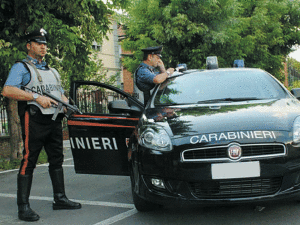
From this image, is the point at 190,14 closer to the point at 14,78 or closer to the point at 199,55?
the point at 199,55

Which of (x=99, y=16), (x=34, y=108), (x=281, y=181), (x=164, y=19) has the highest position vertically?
(x=164, y=19)

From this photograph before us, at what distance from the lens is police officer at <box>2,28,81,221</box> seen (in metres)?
4.06

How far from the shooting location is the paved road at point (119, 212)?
3654 mm

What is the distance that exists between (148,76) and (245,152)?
2.38 metres

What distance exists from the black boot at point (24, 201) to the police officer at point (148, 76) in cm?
192

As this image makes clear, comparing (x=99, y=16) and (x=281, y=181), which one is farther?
(x=99, y=16)

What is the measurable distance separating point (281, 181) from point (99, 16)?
21.7 feet

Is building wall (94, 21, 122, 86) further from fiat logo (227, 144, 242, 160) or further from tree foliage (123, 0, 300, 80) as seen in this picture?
fiat logo (227, 144, 242, 160)

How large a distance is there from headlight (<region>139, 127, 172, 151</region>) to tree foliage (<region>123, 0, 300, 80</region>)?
14.6 metres

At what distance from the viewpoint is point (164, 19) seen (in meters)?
18.3

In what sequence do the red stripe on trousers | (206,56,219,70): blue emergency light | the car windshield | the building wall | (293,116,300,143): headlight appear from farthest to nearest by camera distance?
1. the building wall
2. (206,56,219,70): blue emergency light
3. the car windshield
4. the red stripe on trousers
5. (293,116,300,143): headlight

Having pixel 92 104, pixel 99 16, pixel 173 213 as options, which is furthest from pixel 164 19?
pixel 173 213

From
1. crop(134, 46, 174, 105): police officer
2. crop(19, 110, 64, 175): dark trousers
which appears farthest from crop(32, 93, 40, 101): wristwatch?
crop(134, 46, 174, 105): police officer

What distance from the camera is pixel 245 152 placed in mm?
3250
